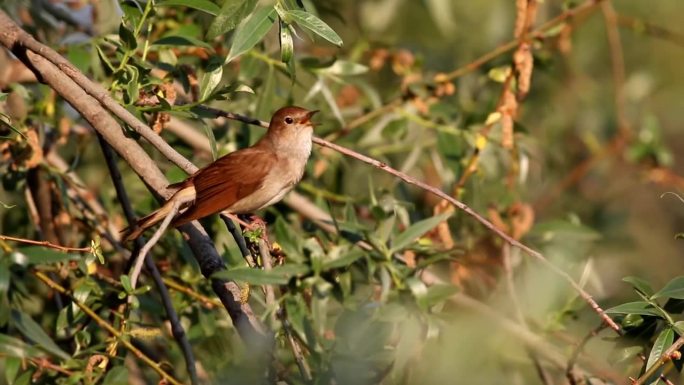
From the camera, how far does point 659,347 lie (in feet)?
11.8

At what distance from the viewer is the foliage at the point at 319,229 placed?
381 centimetres

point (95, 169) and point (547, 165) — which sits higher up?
point (95, 169)

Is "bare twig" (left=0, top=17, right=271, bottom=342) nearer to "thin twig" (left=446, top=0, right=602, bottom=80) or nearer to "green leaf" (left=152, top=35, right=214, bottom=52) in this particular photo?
"green leaf" (left=152, top=35, right=214, bottom=52)

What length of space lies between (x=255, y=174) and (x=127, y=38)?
1130 millimetres

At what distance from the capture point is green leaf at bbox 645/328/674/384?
3.59m

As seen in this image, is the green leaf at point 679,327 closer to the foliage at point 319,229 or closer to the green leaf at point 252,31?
the foliage at point 319,229

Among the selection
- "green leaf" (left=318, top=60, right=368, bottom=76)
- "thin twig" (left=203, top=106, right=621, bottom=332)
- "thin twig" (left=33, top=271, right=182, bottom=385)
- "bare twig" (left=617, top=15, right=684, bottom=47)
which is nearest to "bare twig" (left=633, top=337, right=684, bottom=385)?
"thin twig" (left=203, top=106, right=621, bottom=332)

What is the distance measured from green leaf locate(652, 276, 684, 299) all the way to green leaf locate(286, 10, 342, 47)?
1300 mm

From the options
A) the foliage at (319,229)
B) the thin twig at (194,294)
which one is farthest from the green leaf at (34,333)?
the thin twig at (194,294)

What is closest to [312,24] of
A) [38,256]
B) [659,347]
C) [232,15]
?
[232,15]

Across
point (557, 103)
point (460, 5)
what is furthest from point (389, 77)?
point (557, 103)

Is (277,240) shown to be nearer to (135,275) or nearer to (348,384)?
(348,384)

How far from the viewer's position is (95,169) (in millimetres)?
6207

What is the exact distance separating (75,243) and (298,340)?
60.5 inches
